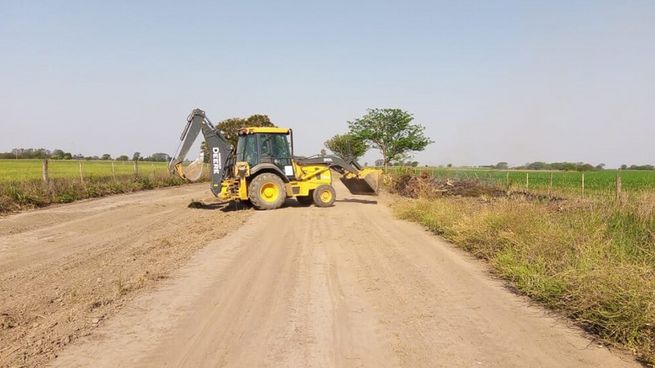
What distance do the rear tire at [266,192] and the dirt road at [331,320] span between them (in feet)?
25.9

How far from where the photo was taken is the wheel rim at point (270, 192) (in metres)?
17.6

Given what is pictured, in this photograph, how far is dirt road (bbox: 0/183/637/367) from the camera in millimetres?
4500

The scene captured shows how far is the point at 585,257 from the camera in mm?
6652

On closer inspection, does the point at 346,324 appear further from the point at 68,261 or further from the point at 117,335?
the point at 68,261

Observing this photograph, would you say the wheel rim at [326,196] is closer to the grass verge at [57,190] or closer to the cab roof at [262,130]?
the cab roof at [262,130]

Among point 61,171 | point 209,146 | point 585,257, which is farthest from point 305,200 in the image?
point 61,171

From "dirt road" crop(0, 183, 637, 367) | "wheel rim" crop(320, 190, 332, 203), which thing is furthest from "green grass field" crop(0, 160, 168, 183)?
"dirt road" crop(0, 183, 637, 367)

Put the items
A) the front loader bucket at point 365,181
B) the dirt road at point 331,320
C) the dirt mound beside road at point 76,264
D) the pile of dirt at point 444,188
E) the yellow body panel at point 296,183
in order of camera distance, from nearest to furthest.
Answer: the dirt road at point 331,320
the dirt mound beside road at point 76,264
the yellow body panel at point 296,183
the front loader bucket at point 365,181
the pile of dirt at point 444,188

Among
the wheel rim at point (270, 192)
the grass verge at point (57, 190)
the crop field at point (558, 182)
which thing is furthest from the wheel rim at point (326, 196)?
the grass verge at point (57, 190)

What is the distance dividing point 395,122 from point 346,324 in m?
48.9

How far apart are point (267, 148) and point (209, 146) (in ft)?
6.94

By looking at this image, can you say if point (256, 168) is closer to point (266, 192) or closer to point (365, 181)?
point (266, 192)

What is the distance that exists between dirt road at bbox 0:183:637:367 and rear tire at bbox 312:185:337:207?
9.32 meters

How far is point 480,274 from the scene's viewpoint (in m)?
7.91
